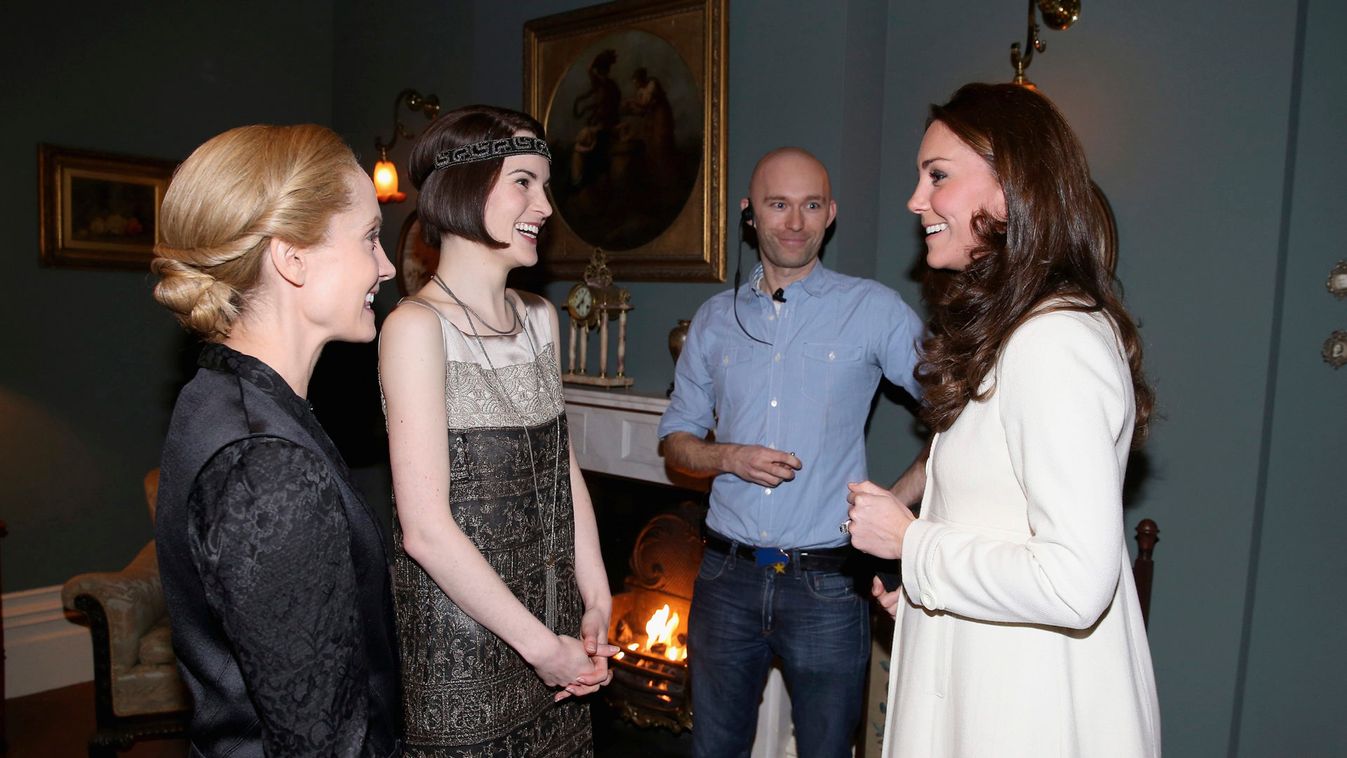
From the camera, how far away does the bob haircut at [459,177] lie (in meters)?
1.78

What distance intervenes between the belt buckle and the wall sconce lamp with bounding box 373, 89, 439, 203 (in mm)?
3216

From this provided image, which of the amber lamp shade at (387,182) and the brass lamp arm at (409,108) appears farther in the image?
the brass lamp arm at (409,108)

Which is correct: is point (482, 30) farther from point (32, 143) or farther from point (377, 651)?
point (377, 651)

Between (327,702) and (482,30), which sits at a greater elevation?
(482,30)

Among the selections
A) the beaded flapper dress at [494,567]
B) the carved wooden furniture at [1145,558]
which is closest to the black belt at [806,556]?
the beaded flapper dress at [494,567]

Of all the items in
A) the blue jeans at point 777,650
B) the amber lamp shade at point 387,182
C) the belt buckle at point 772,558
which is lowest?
the blue jeans at point 777,650

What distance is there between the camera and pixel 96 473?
4.57 meters

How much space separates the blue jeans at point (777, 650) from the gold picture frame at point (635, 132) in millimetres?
1616

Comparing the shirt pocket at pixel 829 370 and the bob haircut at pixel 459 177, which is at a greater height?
the bob haircut at pixel 459 177

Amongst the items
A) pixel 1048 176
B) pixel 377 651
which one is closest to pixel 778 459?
pixel 1048 176

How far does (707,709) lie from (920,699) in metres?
1.16

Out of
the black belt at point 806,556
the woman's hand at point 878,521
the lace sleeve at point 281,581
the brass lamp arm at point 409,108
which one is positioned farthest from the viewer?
the brass lamp arm at point 409,108

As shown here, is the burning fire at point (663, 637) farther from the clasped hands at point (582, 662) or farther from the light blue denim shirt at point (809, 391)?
the clasped hands at point (582, 662)

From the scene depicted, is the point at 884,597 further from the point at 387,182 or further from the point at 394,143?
the point at 394,143
